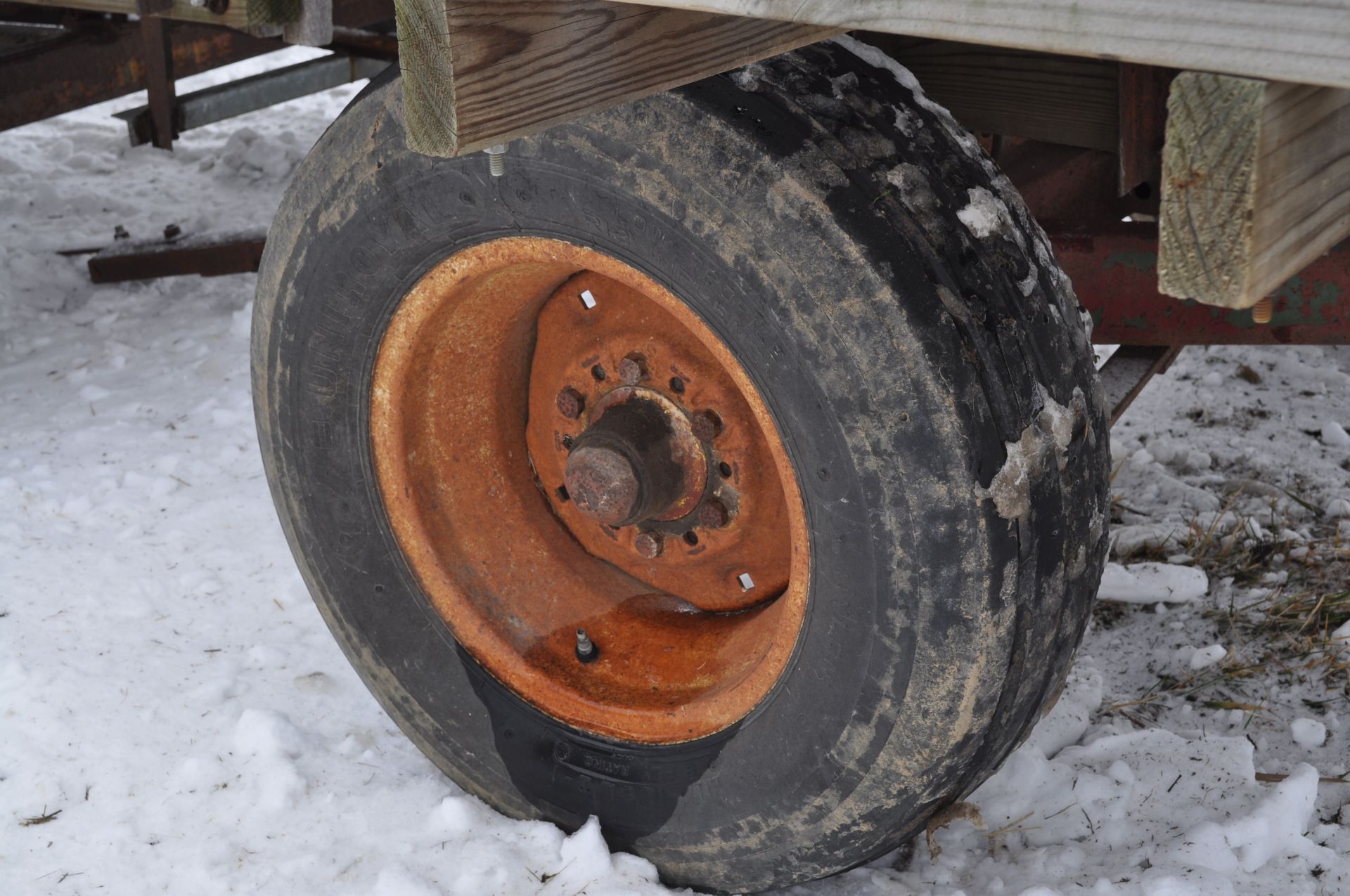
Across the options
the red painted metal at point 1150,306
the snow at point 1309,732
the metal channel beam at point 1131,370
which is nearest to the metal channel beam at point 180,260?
the metal channel beam at point 1131,370

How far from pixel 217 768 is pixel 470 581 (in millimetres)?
635

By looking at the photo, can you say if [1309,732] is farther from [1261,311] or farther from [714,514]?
[1261,311]

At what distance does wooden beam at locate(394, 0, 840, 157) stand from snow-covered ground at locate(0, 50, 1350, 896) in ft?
3.91

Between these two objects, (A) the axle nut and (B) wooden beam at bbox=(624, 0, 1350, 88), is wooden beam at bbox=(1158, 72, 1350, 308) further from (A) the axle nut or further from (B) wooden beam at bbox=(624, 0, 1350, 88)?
(A) the axle nut

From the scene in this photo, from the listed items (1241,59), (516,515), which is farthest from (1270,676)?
(1241,59)

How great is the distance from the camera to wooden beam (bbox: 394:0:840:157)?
1152 millimetres

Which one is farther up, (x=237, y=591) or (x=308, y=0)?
(x=308, y=0)

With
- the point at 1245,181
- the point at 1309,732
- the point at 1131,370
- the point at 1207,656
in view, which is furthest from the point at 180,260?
the point at 1245,181

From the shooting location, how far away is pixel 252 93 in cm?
468

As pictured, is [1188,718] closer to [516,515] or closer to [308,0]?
[516,515]

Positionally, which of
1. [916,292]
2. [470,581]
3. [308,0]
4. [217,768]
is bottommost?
[217,768]

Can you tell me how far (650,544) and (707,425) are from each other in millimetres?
253

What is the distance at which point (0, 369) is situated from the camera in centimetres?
389

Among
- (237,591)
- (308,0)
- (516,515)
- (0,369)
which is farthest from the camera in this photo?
(0,369)
